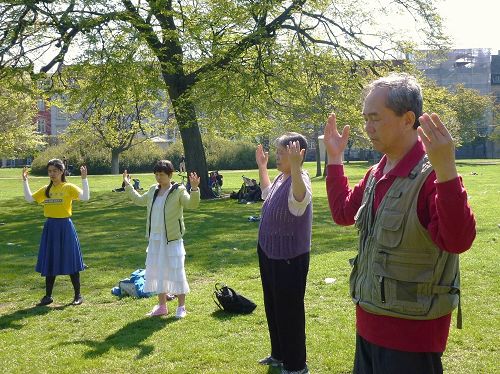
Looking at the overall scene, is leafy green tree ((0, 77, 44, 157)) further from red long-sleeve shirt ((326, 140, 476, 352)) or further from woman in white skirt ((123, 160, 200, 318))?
red long-sleeve shirt ((326, 140, 476, 352))

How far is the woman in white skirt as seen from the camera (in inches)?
277

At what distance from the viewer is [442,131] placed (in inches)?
87.0

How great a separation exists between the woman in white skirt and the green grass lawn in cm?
32

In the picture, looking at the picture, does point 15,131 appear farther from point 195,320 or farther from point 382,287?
point 382,287

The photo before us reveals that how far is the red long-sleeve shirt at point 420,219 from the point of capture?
224 cm

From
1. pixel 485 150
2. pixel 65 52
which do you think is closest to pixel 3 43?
pixel 65 52

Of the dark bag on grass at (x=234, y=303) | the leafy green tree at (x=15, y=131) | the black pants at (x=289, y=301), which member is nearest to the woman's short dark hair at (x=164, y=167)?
the dark bag on grass at (x=234, y=303)

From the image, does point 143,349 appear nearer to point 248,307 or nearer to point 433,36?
point 248,307

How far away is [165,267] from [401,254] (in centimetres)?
493

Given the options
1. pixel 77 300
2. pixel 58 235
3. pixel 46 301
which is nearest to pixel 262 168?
pixel 58 235

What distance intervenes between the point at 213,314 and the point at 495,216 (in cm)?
1101

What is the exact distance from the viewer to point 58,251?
789 centimetres

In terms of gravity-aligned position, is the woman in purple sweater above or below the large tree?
below

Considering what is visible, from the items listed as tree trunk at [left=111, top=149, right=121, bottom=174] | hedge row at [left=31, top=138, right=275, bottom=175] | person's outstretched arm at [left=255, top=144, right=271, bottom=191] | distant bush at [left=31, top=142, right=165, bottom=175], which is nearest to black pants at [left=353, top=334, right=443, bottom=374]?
person's outstretched arm at [left=255, top=144, right=271, bottom=191]
